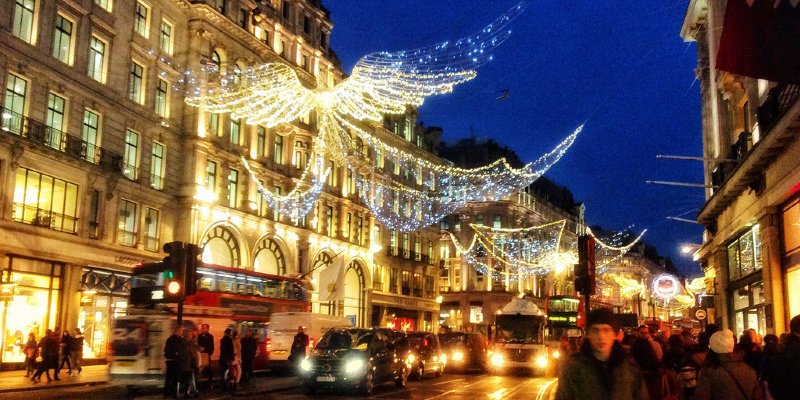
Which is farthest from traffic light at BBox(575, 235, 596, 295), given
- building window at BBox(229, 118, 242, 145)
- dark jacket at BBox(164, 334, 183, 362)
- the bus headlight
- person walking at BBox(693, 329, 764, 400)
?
building window at BBox(229, 118, 242, 145)

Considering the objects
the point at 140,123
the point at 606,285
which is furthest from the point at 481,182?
the point at 140,123

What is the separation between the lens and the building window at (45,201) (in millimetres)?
26562

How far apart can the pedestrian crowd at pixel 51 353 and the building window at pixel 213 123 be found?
15.3 metres

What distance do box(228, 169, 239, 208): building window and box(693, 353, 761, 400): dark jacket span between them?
35172 mm

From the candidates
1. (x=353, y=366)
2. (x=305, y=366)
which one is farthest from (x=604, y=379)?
(x=305, y=366)

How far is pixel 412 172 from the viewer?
191ft

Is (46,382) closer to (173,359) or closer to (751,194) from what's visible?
(173,359)

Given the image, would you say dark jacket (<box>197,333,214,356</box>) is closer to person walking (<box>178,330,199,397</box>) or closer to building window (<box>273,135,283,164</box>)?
person walking (<box>178,330,199,397</box>)

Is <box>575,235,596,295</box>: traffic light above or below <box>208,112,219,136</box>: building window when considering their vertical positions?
below

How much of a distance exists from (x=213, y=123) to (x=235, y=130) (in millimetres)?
2181

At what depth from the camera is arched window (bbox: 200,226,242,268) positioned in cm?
3841

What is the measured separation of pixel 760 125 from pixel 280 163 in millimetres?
31244

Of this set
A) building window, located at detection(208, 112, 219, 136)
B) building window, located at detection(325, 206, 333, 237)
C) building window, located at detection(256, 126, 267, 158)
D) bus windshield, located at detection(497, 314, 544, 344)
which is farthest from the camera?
building window, located at detection(325, 206, 333, 237)

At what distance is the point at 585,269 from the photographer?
16609 mm
